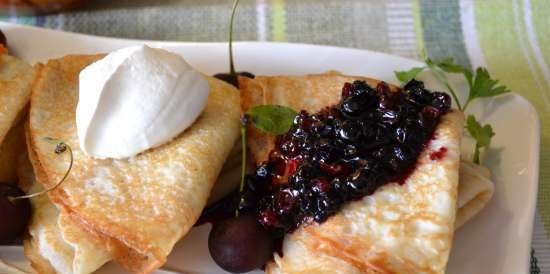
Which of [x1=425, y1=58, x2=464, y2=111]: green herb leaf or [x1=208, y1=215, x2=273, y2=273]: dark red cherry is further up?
[x1=425, y1=58, x2=464, y2=111]: green herb leaf

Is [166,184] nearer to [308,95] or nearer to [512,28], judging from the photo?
[308,95]

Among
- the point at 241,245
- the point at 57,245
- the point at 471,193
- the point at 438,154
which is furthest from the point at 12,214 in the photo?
the point at 471,193

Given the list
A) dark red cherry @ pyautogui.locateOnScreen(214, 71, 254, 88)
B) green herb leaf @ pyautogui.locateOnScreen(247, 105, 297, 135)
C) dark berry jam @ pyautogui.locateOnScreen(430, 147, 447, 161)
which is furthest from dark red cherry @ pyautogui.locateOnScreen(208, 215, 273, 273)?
dark red cherry @ pyautogui.locateOnScreen(214, 71, 254, 88)

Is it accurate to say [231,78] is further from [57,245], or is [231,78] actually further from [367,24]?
[367,24]

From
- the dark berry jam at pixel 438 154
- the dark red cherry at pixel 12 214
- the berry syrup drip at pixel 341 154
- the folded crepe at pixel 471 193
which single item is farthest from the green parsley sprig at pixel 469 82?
the dark red cherry at pixel 12 214

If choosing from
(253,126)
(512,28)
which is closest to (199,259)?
(253,126)

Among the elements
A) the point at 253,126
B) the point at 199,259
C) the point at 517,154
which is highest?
the point at 253,126

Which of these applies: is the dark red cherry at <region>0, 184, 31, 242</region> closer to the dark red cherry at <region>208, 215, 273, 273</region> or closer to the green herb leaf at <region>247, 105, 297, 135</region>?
the dark red cherry at <region>208, 215, 273, 273</region>
